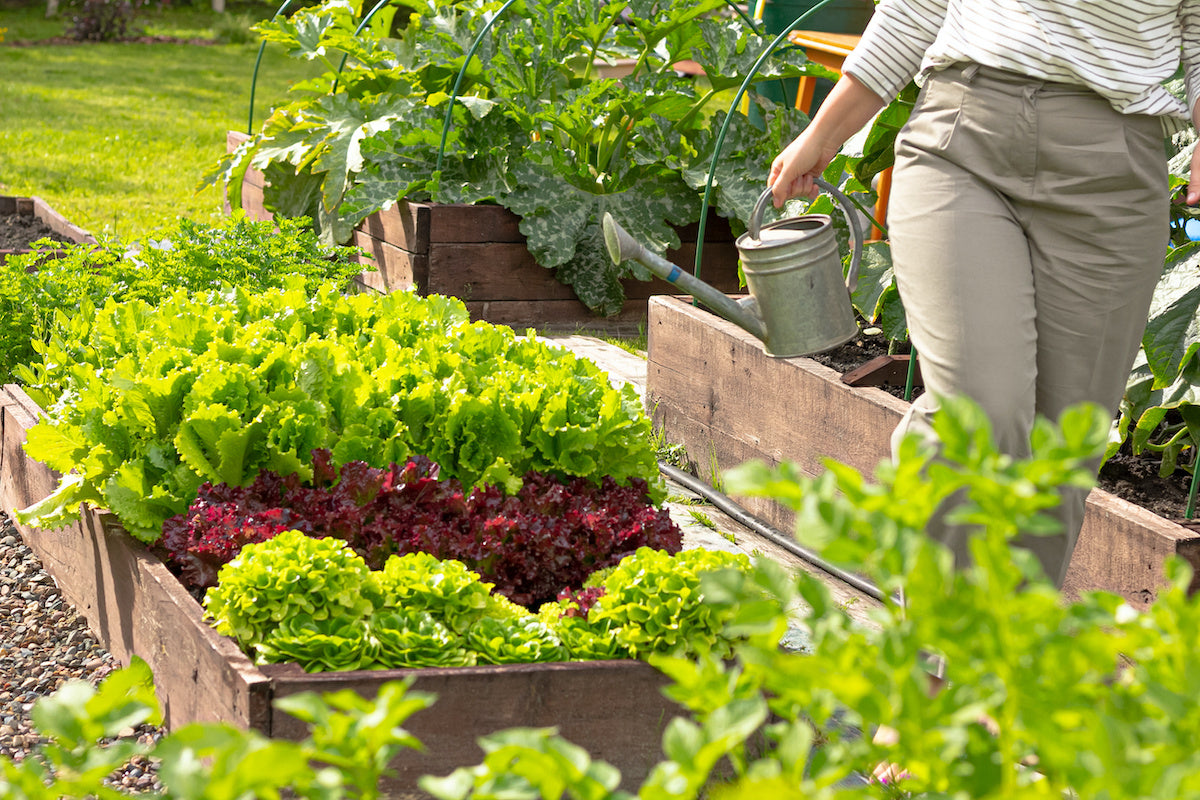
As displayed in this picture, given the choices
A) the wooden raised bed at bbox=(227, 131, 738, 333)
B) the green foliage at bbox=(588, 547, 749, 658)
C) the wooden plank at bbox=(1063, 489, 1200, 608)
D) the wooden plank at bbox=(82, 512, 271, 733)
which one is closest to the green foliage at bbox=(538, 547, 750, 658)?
the green foliage at bbox=(588, 547, 749, 658)

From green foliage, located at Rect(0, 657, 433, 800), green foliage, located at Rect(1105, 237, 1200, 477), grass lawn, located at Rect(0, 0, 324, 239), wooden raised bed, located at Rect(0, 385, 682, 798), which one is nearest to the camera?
green foliage, located at Rect(0, 657, 433, 800)

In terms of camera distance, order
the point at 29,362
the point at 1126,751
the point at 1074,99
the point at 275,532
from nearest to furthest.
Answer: the point at 1126,751
the point at 1074,99
the point at 275,532
the point at 29,362

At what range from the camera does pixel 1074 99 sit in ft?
6.67

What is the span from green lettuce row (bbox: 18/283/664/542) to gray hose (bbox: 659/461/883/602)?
587 millimetres

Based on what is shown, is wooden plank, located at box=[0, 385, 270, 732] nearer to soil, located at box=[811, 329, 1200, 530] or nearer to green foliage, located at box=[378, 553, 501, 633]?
green foliage, located at box=[378, 553, 501, 633]

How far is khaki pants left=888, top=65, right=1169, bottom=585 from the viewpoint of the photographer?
2037 mm

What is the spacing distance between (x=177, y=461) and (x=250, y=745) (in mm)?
1649

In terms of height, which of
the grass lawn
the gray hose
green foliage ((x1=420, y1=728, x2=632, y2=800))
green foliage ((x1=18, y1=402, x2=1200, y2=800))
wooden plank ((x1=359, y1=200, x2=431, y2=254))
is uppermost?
green foliage ((x1=18, y1=402, x2=1200, y2=800))

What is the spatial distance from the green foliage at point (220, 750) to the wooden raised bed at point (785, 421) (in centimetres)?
183

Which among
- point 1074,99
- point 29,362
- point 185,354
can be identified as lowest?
point 29,362

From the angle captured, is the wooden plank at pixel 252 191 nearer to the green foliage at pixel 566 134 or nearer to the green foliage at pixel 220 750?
the green foliage at pixel 566 134

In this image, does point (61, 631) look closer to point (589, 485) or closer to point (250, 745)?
point (589, 485)

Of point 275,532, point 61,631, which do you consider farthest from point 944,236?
point 61,631

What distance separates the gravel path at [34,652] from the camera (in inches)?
88.5
